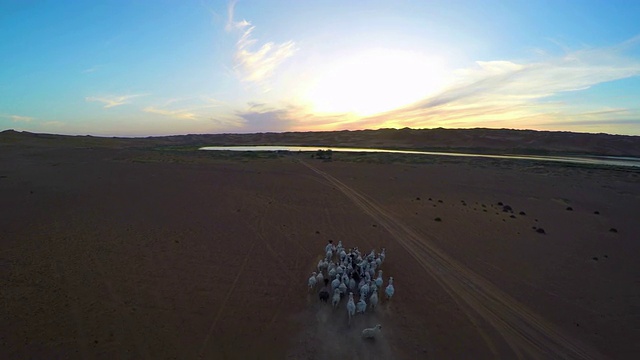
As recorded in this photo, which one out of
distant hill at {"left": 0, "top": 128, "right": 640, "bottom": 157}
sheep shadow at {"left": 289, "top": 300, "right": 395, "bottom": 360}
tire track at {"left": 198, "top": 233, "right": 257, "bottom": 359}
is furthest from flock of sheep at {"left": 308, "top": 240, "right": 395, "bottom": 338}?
distant hill at {"left": 0, "top": 128, "right": 640, "bottom": 157}

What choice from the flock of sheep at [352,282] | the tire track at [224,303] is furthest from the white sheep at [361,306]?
the tire track at [224,303]

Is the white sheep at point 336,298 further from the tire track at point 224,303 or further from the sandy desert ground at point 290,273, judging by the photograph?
the tire track at point 224,303

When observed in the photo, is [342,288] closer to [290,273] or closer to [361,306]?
[361,306]

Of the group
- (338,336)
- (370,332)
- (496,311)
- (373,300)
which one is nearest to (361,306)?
(373,300)

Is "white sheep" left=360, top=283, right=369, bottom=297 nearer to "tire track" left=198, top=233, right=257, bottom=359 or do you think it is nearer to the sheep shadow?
the sheep shadow

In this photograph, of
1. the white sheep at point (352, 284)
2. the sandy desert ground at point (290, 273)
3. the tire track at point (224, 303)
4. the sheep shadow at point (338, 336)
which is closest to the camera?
the sheep shadow at point (338, 336)

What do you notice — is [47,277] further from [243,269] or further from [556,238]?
[556,238]
